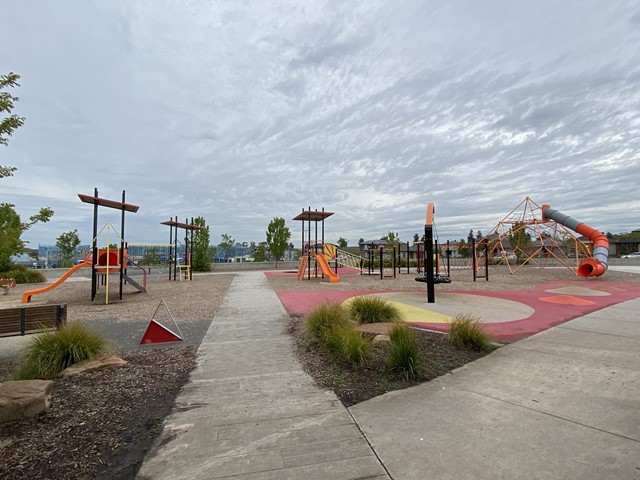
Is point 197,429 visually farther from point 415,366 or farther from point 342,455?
point 415,366

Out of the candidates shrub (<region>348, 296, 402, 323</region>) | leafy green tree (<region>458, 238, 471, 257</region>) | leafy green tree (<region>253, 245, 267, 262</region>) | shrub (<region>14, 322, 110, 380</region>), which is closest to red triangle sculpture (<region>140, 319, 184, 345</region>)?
shrub (<region>14, 322, 110, 380</region>)

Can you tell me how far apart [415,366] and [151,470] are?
3.31m

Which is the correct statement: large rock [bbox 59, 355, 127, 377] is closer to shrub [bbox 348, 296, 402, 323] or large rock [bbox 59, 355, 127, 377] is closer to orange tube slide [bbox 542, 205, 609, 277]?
shrub [bbox 348, 296, 402, 323]

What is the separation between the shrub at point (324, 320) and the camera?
705 cm

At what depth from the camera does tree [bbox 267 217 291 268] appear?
42.1m

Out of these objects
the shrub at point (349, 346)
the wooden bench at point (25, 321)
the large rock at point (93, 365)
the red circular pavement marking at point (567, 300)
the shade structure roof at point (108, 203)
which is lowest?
the large rock at point (93, 365)

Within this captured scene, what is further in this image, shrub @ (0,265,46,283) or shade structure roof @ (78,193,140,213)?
shrub @ (0,265,46,283)

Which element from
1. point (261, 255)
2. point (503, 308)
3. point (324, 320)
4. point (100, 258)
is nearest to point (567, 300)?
point (503, 308)

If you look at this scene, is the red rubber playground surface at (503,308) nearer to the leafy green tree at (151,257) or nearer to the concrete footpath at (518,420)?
the concrete footpath at (518,420)

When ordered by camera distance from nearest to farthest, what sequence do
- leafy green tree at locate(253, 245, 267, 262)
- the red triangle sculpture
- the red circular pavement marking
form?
the red triangle sculpture → the red circular pavement marking → leafy green tree at locate(253, 245, 267, 262)

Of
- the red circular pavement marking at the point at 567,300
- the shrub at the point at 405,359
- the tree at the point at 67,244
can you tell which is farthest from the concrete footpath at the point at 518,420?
the tree at the point at 67,244

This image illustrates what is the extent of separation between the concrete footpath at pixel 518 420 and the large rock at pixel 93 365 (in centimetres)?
372

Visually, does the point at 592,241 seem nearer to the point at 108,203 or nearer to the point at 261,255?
the point at 108,203

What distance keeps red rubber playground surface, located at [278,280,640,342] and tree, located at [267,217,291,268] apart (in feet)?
87.7
